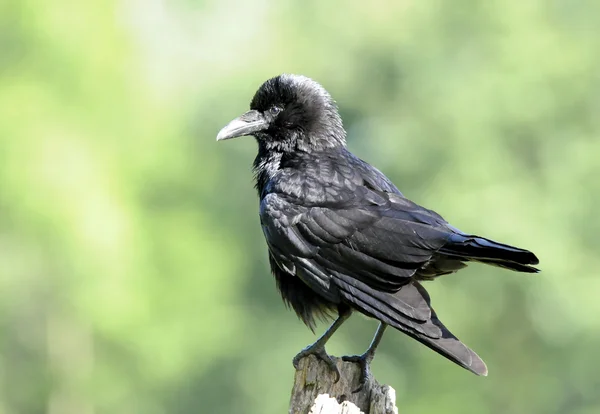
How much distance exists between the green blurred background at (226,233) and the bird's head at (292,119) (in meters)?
5.78

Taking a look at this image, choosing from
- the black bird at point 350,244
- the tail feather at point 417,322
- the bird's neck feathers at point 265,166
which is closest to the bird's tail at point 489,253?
the black bird at point 350,244

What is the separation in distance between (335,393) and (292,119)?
1.94 m

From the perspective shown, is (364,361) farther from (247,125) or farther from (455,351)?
(247,125)

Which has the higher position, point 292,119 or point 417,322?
point 292,119

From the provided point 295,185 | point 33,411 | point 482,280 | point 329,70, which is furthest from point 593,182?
point 33,411

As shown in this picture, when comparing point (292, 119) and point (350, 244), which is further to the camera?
point (292, 119)

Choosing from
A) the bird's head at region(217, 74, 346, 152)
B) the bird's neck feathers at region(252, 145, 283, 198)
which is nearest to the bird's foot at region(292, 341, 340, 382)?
the bird's neck feathers at region(252, 145, 283, 198)

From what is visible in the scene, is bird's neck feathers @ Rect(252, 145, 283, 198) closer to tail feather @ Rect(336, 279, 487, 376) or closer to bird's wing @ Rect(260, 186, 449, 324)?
bird's wing @ Rect(260, 186, 449, 324)

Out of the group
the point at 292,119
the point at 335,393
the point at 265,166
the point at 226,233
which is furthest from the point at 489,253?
the point at 226,233

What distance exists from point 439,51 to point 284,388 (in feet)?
19.2

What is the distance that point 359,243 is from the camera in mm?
4844

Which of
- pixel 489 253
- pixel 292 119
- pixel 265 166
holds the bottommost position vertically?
pixel 489 253

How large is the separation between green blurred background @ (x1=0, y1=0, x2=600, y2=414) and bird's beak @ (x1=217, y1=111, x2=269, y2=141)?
235 inches

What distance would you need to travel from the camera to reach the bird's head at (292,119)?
5.76 m
